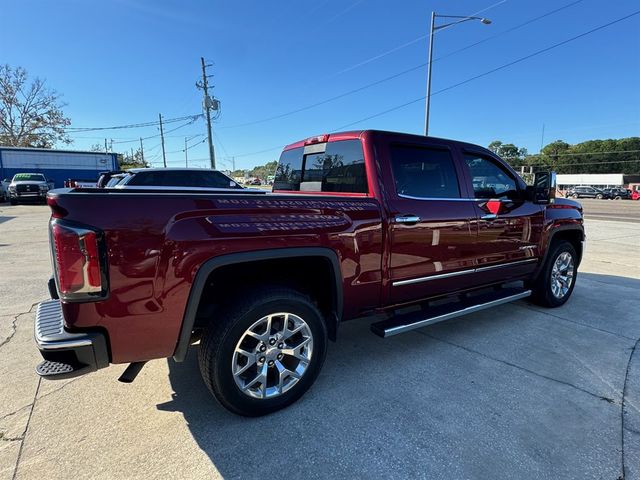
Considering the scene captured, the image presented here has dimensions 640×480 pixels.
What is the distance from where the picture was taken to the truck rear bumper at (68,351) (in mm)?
1917

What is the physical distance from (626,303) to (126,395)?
5981 mm

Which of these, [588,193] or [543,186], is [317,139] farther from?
[588,193]

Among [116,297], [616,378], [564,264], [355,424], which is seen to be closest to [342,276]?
[355,424]

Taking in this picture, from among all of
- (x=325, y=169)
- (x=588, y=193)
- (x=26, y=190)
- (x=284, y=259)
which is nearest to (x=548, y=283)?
(x=325, y=169)

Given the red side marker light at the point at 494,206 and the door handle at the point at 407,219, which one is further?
the red side marker light at the point at 494,206

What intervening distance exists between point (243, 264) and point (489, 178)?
2905 mm

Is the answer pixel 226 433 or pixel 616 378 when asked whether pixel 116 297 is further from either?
pixel 616 378

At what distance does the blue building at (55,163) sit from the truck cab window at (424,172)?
36263 millimetres

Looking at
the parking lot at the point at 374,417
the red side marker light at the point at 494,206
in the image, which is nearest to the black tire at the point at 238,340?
the parking lot at the point at 374,417

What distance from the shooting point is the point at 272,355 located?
2.52m

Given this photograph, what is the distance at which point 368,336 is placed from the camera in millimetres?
3861

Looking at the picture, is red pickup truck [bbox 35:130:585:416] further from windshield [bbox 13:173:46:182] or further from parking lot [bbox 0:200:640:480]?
windshield [bbox 13:173:46:182]

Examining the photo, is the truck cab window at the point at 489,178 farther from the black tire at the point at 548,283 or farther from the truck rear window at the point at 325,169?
the truck rear window at the point at 325,169

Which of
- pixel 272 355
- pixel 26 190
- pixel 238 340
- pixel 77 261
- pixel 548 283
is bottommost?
pixel 548 283
